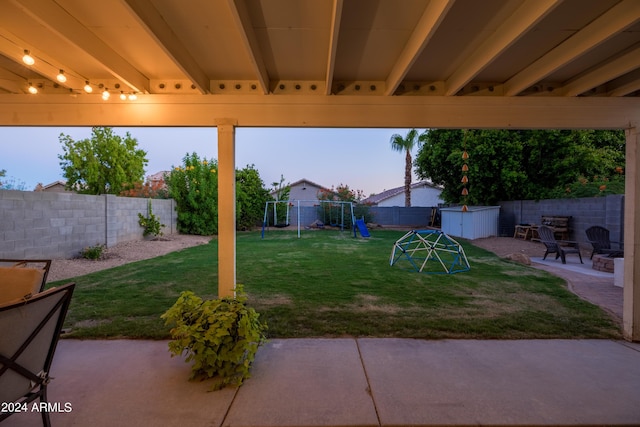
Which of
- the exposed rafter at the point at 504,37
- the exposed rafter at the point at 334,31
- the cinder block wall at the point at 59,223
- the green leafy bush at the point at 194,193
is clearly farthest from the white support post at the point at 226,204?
the green leafy bush at the point at 194,193

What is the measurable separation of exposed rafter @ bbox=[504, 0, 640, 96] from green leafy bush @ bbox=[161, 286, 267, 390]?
331 cm

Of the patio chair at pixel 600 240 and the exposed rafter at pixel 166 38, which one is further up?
the exposed rafter at pixel 166 38

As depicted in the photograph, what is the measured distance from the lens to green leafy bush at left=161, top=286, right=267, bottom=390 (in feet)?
7.52

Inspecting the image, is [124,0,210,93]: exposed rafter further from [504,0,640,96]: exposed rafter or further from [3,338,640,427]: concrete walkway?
[504,0,640,96]: exposed rafter

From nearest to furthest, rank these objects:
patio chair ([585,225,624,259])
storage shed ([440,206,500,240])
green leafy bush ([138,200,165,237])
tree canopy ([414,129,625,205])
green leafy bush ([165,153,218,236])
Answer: patio chair ([585,225,624,259]) → green leafy bush ([138,200,165,237]) → tree canopy ([414,129,625,205]) → storage shed ([440,206,500,240]) → green leafy bush ([165,153,218,236])

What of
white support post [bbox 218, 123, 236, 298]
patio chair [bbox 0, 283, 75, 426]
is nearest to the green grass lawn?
white support post [bbox 218, 123, 236, 298]

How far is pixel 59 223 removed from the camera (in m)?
6.68

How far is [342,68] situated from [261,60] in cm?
78

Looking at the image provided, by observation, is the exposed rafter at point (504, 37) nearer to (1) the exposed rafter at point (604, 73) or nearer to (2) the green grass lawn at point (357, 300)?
(1) the exposed rafter at point (604, 73)

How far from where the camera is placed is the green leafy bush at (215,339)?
2.29 m

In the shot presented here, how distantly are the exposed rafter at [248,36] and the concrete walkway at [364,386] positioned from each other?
101 inches

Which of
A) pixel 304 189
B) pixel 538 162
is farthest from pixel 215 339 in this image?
pixel 304 189

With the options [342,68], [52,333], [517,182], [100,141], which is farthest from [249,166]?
[52,333]

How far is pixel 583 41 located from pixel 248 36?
252 centimetres
